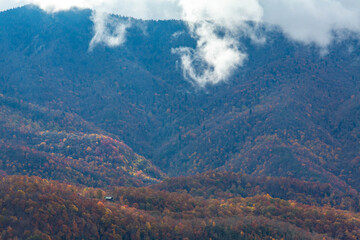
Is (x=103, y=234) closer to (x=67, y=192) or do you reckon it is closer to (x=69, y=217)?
(x=69, y=217)

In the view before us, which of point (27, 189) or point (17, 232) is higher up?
point (27, 189)

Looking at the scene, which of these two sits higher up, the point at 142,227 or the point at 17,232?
the point at 142,227

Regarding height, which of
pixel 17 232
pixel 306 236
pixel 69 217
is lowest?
pixel 17 232

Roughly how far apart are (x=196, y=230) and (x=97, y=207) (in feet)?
130

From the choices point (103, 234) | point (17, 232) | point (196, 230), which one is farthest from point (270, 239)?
point (17, 232)

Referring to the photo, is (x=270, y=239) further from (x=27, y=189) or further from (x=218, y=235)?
(x=27, y=189)

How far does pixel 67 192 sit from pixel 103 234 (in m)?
28.8

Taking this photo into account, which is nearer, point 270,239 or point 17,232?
point 17,232

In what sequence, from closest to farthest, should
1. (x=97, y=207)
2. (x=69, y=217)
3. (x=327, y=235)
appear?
(x=69, y=217) → (x=97, y=207) → (x=327, y=235)

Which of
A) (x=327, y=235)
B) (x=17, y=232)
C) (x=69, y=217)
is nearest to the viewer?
(x=17, y=232)

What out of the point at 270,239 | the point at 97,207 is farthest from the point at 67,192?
the point at 270,239

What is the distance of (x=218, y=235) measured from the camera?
616ft

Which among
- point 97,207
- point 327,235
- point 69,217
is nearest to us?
point 69,217

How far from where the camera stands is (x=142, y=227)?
182625 mm
